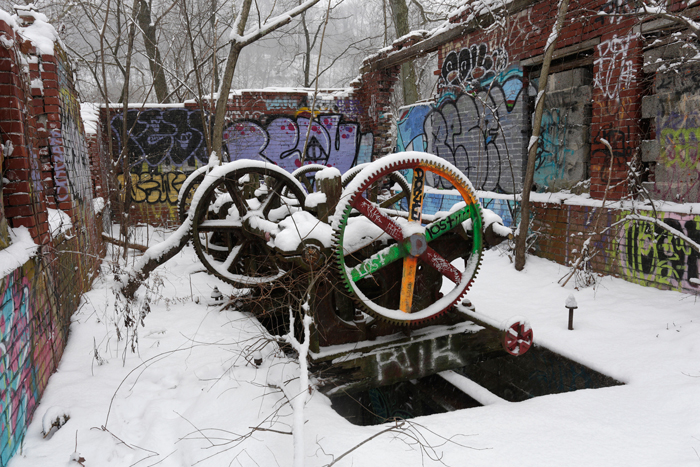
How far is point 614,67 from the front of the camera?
17.0 ft

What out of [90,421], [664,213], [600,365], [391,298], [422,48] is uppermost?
[422,48]

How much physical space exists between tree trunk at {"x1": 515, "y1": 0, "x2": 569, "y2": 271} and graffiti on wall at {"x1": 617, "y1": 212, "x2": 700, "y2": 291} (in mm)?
1114

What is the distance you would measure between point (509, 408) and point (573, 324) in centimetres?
180

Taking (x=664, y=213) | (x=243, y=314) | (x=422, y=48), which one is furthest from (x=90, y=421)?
(x=422, y=48)

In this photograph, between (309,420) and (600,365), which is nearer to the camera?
(309,420)

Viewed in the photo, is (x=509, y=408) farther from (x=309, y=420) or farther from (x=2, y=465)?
(x=2, y=465)

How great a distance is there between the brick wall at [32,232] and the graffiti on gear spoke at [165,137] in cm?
594

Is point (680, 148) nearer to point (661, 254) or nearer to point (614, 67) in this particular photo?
point (661, 254)

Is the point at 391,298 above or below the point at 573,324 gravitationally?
above

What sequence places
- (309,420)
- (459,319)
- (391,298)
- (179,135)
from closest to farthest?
1. (309,420)
2. (391,298)
3. (459,319)
4. (179,135)

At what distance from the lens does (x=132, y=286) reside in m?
4.11

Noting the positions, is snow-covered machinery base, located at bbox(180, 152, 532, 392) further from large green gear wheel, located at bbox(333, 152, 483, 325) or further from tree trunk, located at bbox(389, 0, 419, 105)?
tree trunk, located at bbox(389, 0, 419, 105)

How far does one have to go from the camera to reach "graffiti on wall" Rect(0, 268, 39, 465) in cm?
204

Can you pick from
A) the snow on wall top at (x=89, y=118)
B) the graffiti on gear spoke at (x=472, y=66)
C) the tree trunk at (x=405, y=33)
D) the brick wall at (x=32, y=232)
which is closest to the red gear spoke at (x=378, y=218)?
the brick wall at (x=32, y=232)
